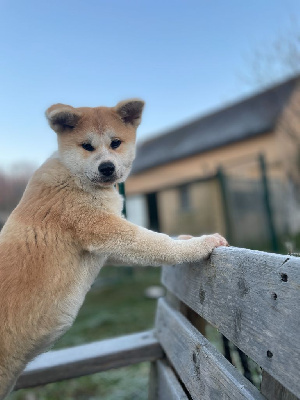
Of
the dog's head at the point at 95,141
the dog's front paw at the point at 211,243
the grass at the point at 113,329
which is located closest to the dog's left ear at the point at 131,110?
the dog's head at the point at 95,141

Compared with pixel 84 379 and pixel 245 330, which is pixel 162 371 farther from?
pixel 84 379

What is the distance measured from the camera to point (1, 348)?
4.66ft

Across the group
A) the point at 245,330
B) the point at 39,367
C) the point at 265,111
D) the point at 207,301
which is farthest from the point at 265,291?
the point at 265,111

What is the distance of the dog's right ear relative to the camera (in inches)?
72.5

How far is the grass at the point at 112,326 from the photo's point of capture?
3166mm

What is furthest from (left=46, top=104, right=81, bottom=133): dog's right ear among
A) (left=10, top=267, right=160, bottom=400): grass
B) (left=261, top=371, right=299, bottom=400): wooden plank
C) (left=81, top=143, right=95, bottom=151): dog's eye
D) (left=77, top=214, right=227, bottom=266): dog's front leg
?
(left=10, top=267, right=160, bottom=400): grass

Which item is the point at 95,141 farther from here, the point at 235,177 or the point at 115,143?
the point at 235,177

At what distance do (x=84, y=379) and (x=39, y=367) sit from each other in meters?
1.68

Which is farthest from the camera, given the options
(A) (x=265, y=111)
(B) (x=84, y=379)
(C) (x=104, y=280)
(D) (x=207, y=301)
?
(A) (x=265, y=111)

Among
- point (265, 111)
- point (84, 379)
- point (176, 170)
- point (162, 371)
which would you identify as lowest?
point (84, 379)

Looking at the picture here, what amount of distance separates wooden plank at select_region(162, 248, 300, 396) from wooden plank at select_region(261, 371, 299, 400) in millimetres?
57

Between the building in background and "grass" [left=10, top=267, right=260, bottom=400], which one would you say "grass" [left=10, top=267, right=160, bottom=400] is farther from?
the building in background

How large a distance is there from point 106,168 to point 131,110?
1.59ft

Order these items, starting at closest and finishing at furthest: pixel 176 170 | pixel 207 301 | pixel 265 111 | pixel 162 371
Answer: pixel 207 301
pixel 162 371
pixel 265 111
pixel 176 170
